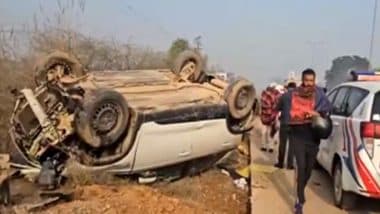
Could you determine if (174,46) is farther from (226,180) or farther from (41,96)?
(41,96)

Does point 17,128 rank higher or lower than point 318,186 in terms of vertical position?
higher

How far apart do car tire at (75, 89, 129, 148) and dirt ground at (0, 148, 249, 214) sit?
0.63 metres

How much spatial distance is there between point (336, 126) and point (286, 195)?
1.13 meters

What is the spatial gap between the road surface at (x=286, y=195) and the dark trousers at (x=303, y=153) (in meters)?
0.58

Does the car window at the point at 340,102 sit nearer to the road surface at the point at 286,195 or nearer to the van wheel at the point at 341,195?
the van wheel at the point at 341,195

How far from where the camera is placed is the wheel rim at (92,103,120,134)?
336 inches

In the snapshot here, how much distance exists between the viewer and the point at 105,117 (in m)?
8.66

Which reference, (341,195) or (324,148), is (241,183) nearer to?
(324,148)

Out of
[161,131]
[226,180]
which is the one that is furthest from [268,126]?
[161,131]

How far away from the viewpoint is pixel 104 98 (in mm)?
8578

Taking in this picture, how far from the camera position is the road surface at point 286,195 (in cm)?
830

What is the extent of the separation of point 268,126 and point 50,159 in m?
5.81

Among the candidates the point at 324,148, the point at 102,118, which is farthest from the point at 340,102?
the point at 102,118

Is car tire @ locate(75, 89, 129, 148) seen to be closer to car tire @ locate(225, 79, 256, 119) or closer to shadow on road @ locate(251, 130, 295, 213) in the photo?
car tire @ locate(225, 79, 256, 119)
